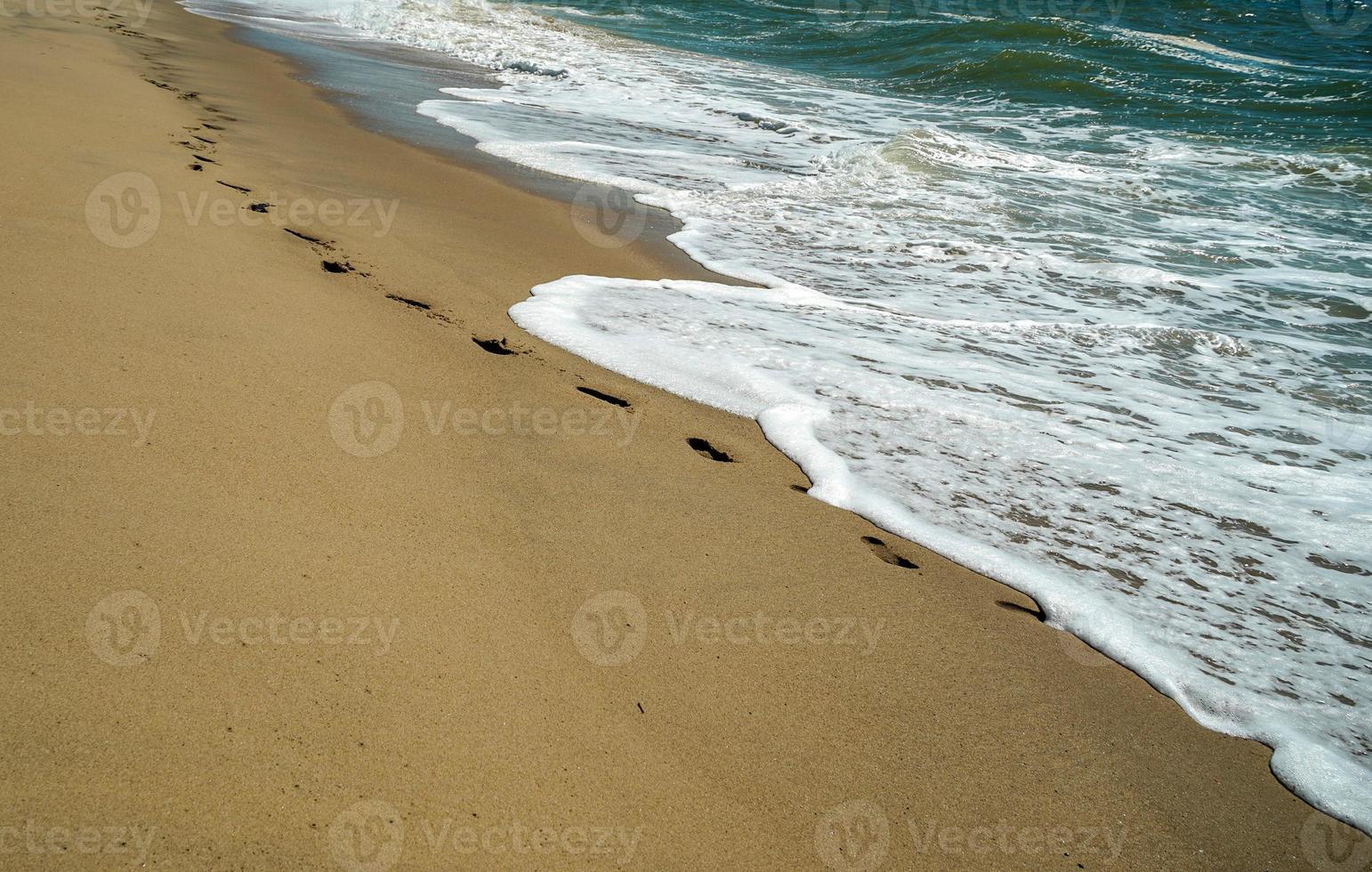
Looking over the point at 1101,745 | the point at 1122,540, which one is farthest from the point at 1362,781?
the point at 1122,540

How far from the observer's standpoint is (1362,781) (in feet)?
6.77

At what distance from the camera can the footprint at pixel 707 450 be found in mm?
2977

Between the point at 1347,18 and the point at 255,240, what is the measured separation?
2198 centimetres

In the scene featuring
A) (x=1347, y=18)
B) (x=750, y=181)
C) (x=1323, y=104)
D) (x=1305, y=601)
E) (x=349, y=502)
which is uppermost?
(x=1347, y=18)

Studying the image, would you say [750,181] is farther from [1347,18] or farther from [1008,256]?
[1347,18]
